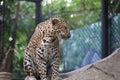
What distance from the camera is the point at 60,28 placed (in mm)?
5418

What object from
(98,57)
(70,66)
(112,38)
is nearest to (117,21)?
(112,38)

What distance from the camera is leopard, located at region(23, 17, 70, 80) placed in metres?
5.45

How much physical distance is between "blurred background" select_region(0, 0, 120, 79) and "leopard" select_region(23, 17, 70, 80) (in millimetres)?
1102

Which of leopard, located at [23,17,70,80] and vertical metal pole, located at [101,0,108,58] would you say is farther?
vertical metal pole, located at [101,0,108,58]

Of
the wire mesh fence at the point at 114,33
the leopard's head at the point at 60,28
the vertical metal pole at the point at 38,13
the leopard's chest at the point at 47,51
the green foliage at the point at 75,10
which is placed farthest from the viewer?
the green foliage at the point at 75,10

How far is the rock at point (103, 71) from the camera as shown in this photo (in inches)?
223

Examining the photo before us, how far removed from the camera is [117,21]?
7.44 m

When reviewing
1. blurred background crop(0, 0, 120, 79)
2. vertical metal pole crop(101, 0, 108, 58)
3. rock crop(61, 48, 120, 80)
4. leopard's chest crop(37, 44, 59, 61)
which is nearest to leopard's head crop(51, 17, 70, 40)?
leopard's chest crop(37, 44, 59, 61)

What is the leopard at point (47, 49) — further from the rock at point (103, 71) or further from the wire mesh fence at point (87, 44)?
the wire mesh fence at point (87, 44)

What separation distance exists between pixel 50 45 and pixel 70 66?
293cm

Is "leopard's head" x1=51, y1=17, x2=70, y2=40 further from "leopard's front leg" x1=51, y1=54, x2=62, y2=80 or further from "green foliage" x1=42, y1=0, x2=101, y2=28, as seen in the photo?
"green foliage" x1=42, y1=0, x2=101, y2=28

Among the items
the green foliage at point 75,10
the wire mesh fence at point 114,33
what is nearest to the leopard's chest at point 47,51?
the wire mesh fence at point 114,33

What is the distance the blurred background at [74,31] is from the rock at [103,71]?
1.26 metres

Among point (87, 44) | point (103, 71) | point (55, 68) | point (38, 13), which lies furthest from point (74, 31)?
point (55, 68)
